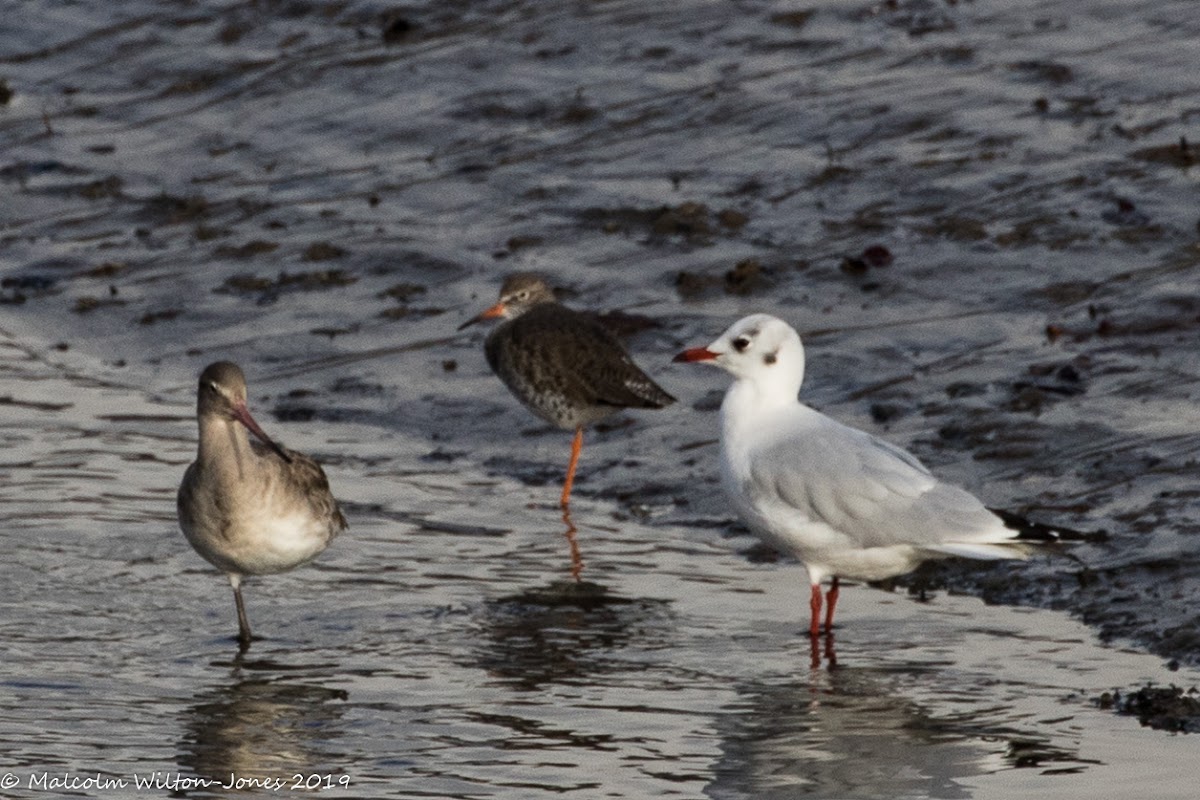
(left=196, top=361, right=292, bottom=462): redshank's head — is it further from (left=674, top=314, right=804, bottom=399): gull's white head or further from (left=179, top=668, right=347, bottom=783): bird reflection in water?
(left=674, top=314, right=804, bottom=399): gull's white head

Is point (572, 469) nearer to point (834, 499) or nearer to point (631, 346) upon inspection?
point (631, 346)

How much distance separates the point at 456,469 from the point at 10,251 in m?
5.44

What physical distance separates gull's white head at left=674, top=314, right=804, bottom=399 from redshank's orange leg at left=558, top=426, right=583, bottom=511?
1.86 m

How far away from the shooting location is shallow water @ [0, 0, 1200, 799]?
27.8ft

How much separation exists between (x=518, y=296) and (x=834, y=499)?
4.21 m

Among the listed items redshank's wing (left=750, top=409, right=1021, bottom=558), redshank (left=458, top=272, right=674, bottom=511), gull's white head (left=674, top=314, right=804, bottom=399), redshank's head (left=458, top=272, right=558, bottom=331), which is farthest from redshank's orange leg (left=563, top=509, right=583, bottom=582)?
redshank's head (left=458, top=272, right=558, bottom=331)

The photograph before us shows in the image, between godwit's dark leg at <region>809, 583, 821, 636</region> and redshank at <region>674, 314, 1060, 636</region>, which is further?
godwit's dark leg at <region>809, 583, 821, 636</region>

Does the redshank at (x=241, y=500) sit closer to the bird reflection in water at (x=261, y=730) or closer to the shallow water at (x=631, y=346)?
the shallow water at (x=631, y=346)

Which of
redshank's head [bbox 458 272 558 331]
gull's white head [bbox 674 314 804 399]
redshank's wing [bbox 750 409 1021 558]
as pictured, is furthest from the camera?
redshank's head [bbox 458 272 558 331]

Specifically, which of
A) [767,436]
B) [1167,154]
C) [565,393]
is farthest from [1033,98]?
[767,436]

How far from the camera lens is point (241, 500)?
376 inches

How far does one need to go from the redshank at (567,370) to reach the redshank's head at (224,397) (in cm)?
234

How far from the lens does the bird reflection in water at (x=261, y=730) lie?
808 centimetres

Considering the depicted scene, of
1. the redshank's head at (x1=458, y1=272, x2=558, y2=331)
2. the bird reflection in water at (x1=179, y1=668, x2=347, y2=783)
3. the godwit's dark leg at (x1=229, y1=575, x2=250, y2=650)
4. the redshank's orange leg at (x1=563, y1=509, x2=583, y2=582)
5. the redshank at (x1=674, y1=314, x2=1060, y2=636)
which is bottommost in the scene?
the redshank's orange leg at (x1=563, y1=509, x2=583, y2=582)
